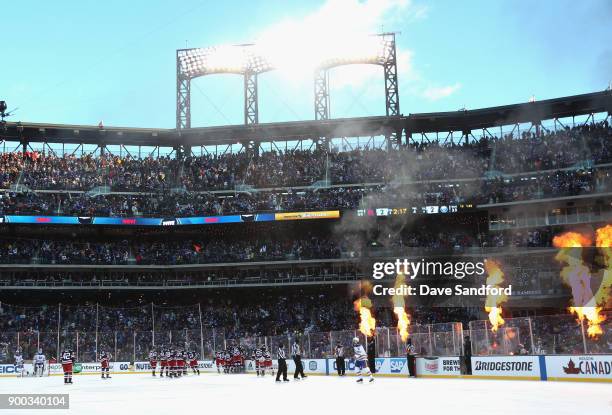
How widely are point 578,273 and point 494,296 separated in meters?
5.29

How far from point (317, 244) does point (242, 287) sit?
722cm

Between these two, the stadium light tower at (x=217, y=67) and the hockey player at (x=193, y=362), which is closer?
the hockey player at (x=193, y=362)

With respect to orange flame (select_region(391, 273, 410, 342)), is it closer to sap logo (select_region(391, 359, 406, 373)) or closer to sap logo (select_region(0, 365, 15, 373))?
sap logo (select_region(391, 359, 406, 373))

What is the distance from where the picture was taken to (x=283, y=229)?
6050cm

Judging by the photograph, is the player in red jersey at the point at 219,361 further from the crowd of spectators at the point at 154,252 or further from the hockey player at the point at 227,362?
the crowd of spectators at the point at 154,252

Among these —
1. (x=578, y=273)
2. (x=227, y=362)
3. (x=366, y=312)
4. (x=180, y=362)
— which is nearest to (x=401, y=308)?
(x=366, y=312)

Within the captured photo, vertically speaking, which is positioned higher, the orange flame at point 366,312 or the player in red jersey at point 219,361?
the orange flame at point 366,312

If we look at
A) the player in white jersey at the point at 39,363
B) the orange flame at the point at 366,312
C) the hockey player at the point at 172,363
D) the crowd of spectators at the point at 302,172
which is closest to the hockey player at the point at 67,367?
the hockey player at the point at 172,363

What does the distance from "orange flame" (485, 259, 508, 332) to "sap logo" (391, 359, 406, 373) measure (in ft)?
31.4

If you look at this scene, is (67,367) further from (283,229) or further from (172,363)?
(283,229)

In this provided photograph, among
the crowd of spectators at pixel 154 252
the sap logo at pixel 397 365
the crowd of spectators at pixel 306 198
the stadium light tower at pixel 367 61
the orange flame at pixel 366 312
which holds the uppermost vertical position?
the stadium light tower at pixel 367 61

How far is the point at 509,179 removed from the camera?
55.6 meters

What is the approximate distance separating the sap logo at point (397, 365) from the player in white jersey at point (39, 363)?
21400mm

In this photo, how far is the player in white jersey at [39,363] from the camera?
135 feet
